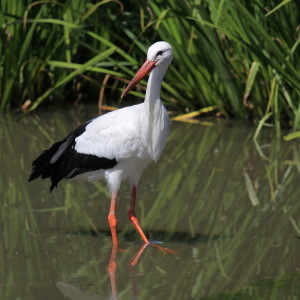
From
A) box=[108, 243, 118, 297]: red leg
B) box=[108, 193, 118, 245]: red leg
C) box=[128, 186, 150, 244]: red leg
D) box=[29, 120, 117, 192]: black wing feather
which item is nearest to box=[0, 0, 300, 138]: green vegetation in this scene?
box=[29, 120, 117, 192]: black wing feather

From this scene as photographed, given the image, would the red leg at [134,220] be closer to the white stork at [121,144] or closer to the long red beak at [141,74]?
the white stork at [121,144]

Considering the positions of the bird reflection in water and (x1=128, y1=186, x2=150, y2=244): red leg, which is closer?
the bird reflection in water

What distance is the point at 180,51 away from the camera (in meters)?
8.82

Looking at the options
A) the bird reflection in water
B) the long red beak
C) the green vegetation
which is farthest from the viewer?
the green vegetation

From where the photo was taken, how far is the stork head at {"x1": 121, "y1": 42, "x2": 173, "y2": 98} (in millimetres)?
5707

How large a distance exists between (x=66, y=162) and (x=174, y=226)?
2.98ft

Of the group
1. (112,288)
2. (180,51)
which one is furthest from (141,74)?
(180,51)

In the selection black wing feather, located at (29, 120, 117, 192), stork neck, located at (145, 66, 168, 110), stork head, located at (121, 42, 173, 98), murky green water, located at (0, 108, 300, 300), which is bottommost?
murky green water, located at (0, 108, 300, 300)

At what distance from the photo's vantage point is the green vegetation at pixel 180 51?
Result: 8188 millimetres

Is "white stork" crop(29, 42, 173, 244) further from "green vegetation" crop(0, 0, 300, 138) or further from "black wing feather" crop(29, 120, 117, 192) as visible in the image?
"green vegetation" crop(0, 0, 300, 138)

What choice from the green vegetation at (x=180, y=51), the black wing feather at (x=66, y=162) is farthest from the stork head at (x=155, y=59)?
the green vegetation at (x=180, y=51)

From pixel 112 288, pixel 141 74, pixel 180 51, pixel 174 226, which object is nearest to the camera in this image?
pixel 112 288

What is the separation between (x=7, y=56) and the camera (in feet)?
29.7

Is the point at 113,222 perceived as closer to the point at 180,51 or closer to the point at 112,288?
the point at 112,288
